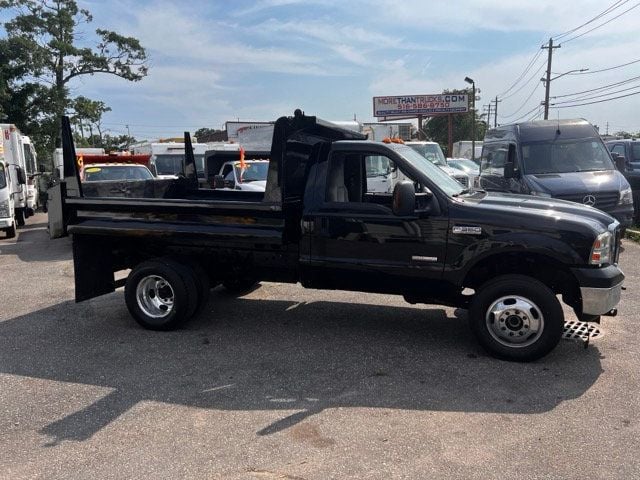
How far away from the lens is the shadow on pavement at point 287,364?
432cm

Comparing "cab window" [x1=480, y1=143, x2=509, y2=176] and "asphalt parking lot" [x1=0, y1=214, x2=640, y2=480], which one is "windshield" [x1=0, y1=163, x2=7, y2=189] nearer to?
"asphalt parking lot" [x1=0, y1=214, x2=640, y2=480]

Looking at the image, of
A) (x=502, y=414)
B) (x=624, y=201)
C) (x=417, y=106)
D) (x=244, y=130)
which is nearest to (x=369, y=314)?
(x=502, y=414)

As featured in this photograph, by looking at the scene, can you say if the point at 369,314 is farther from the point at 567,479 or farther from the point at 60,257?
the point at 60,257

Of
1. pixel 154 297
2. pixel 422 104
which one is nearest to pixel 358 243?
pixel 154 297

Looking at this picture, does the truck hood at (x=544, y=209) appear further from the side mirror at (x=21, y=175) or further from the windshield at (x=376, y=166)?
the side mirror at (x=21, y=175)

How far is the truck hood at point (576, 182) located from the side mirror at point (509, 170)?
1.02 feet

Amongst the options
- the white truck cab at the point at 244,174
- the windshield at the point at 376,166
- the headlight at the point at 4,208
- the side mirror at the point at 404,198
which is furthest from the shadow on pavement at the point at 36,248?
the side mirror at the point at 404,198

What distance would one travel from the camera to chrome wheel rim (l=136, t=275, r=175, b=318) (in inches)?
241

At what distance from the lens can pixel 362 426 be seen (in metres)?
3.94

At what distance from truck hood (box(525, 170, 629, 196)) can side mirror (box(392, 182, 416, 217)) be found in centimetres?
581

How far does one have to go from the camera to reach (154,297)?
20.3 feet

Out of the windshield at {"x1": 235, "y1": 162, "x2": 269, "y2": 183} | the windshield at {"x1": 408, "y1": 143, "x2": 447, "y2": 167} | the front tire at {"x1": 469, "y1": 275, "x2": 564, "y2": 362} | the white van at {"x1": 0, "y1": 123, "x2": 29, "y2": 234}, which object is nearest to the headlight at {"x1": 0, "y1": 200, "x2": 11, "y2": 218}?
the white van at {"x1": 0, "y1": 123, "x2": 29, "y2": 234}

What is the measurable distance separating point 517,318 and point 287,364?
2.07m

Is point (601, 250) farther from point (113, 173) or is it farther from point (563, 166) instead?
point (113, 173)
